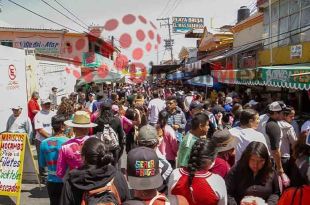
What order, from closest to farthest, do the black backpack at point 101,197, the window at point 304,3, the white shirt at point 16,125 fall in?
the black backpack at point 101,197 → the white shirt at point 16,125 → the window at point 304,3

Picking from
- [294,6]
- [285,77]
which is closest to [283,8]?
[294,6]

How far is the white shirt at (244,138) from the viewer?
179 inches

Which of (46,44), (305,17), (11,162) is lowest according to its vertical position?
(11,162)

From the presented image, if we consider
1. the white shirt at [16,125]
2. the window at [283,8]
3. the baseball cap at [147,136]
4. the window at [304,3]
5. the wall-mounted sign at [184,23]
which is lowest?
the white shirt at [16,125]

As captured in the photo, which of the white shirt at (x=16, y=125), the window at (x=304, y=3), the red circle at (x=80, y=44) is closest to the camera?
the white shirt at (x=16, y=125)

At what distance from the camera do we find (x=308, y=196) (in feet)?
8.09

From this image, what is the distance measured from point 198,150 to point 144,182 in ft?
2.90

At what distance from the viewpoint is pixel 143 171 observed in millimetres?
2418

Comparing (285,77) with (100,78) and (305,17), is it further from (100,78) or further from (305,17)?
(100,78)

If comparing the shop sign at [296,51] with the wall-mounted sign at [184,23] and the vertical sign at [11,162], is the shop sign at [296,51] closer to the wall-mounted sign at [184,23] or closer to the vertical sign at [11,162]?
the vertical sign at [11,162]

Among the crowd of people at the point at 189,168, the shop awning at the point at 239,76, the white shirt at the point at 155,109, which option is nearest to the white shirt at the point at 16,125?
the crowd of people at the point at 189,168

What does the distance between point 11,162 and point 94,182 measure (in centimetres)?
407

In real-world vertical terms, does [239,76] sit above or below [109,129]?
above

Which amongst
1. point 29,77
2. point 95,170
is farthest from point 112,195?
point 29,77
